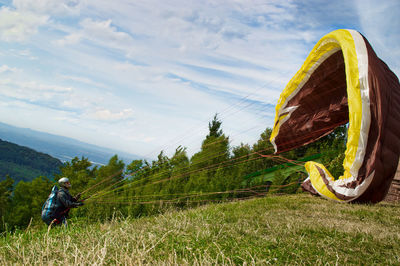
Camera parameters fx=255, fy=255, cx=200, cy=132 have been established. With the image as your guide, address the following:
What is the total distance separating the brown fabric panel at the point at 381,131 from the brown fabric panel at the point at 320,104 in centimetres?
128

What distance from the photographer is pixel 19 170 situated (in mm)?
120000

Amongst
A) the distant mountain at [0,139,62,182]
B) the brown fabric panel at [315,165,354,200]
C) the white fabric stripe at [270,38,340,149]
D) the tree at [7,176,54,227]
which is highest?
the white fabric stripe at [270,38,340,149]

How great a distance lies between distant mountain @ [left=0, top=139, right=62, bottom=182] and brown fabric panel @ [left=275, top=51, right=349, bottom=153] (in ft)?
445

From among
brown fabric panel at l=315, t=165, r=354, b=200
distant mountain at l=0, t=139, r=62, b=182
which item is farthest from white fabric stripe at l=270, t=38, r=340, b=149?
distant mountain at l=0, t=139, r=62, b=182

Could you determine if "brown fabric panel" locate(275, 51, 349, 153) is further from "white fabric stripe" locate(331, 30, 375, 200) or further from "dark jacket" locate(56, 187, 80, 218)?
"dark jacket" locate(56, 187, 80, 218)

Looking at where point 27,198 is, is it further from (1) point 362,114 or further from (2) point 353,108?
(1) point 362,114

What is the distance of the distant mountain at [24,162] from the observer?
389 feet

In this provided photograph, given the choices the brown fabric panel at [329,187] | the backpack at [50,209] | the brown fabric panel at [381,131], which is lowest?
the backpack at [50,209]

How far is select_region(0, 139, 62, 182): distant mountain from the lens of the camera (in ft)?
389

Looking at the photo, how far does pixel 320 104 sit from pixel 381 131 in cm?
207

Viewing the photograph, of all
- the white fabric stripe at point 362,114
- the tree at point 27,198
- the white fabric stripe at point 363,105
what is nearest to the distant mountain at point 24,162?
the tree at point 27,198

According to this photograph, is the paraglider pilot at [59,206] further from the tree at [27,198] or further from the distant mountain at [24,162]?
the distant mountain at [24,162]

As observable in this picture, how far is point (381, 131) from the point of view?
13.3 feet

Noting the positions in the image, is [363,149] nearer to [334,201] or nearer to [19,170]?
[334,201]
